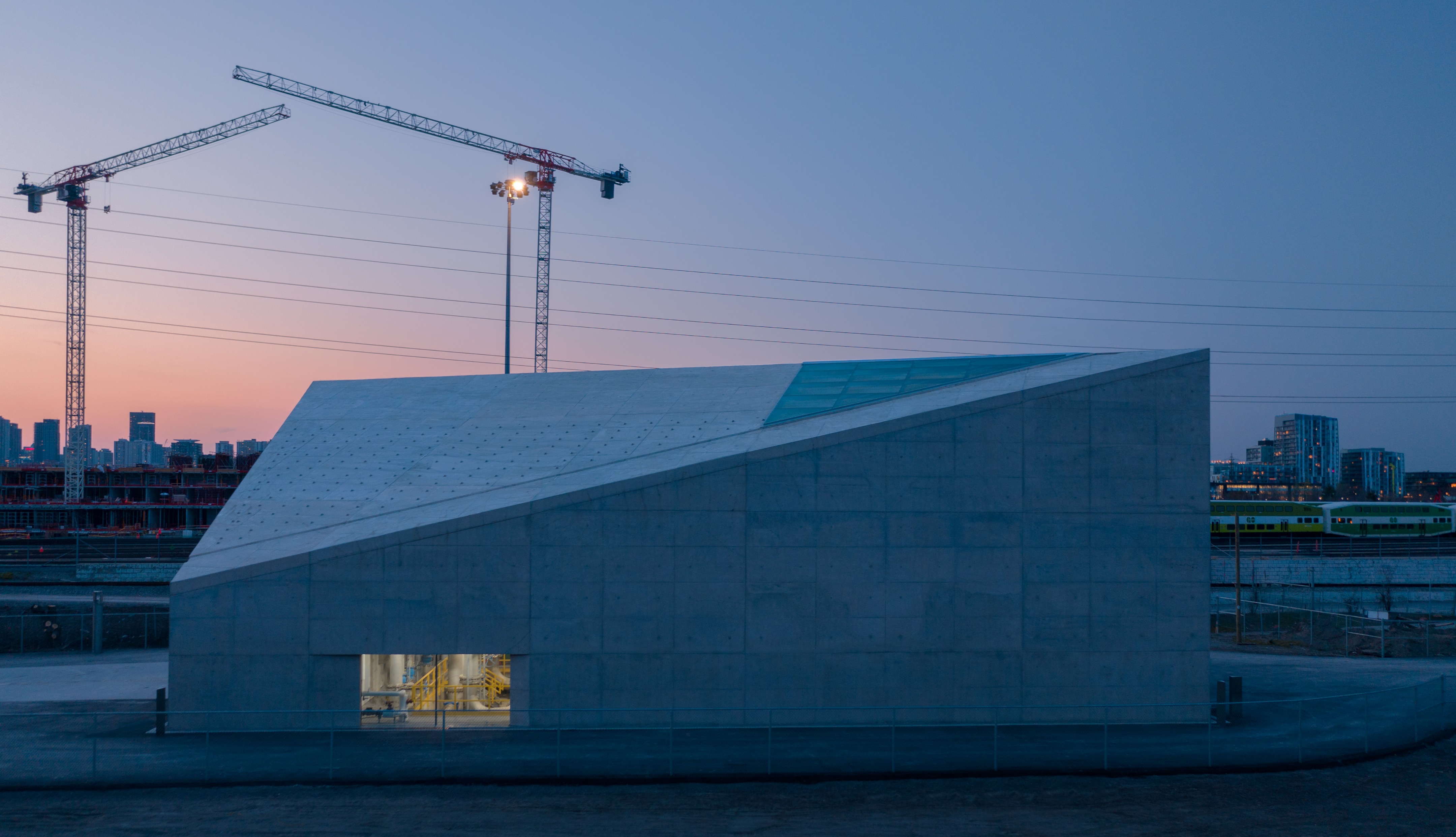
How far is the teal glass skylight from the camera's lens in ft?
88.9

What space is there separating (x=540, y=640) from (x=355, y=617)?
4.49 metres

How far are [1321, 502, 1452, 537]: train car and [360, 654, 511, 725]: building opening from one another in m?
71.5

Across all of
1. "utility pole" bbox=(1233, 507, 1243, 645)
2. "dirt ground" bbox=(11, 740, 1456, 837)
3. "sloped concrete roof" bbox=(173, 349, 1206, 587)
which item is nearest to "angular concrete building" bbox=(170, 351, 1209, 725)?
"sloped concrete roof" bbox=(173, 349, 1206, 587)

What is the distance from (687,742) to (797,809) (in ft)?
16.0

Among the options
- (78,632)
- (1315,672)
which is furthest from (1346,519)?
(78,632)

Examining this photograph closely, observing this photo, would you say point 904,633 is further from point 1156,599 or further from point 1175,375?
point 1175,375

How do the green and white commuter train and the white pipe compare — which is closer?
the white pipe

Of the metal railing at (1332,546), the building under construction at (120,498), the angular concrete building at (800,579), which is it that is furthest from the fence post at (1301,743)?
the building under construction at (120,498)

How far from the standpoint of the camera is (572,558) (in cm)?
2286

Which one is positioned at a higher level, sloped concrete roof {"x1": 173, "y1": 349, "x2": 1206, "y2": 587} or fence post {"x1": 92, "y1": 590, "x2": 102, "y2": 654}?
sloped concrete roof {"x1": 173, "y1": 349, "x2": 1206, "y2": 587}

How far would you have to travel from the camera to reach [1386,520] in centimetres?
7244

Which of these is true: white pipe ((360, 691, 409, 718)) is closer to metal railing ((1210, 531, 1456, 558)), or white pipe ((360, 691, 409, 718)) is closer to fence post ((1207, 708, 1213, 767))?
fence post ((1207, 708, 1213, 767))

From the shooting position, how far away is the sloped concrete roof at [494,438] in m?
24.1

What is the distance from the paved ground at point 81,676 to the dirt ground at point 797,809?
9928 millimetres
